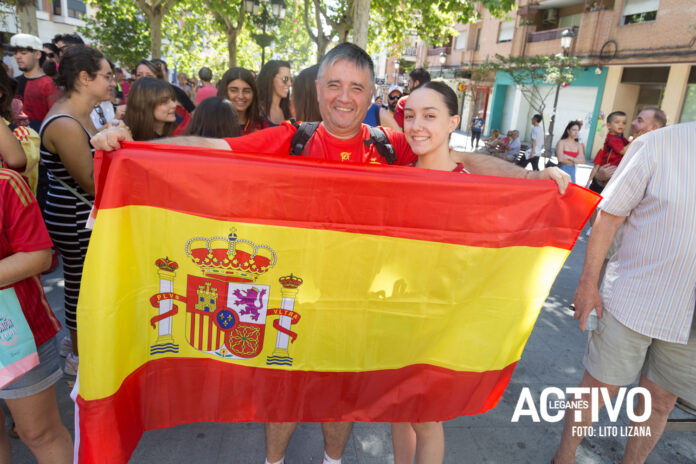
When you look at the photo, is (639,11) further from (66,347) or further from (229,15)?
(66,347)

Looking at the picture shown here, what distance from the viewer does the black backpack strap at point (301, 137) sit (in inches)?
89.0

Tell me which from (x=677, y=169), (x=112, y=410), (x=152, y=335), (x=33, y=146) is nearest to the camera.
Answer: (x=112, y=410)

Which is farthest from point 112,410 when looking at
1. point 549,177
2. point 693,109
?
point 693,109

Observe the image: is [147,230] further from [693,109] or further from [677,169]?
[693,109]

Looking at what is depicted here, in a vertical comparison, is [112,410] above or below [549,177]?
below

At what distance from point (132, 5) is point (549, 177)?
76.2 ft

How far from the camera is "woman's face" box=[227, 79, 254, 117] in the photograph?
12.6 ft

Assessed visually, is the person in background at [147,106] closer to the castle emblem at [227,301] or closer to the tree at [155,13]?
the castle emblem at [227,301]

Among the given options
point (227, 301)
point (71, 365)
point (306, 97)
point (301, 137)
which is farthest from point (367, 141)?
point (71, 365)

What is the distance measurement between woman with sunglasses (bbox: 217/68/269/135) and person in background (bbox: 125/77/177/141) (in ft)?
2.26

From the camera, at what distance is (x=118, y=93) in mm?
8945

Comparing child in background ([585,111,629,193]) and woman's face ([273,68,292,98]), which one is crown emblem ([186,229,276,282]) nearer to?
woman's face ([273,68,292,98])

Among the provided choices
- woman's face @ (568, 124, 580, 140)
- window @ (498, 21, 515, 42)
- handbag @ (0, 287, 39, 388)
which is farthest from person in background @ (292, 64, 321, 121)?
window @ (498, 21, 515, 42)

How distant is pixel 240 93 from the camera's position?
3.86 metres
